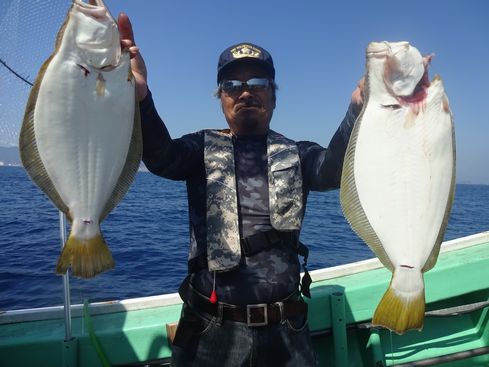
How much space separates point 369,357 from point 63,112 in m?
2.98

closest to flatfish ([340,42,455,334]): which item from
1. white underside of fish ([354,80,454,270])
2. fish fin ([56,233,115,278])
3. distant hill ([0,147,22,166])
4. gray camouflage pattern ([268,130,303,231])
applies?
white underside of fish ([354,80,454,270])

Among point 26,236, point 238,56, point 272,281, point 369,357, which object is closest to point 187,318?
point 272,281

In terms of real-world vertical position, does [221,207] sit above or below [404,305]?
above

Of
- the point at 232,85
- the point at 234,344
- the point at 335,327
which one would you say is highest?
the point at 232,85

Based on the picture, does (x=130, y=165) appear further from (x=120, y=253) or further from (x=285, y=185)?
(x=120, y=253)

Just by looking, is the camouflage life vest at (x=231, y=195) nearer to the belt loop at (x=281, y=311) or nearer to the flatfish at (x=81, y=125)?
the belt loop at (x=281, y=311)

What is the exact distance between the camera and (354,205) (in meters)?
1.91

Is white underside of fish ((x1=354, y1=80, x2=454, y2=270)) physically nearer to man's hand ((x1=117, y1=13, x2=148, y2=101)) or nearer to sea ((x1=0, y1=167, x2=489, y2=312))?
man's hand ((x1=117, y1=13, x2=148, y2=101))

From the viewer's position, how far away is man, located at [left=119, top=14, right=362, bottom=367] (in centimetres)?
218

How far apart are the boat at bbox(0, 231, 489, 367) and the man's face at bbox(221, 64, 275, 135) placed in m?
1.46

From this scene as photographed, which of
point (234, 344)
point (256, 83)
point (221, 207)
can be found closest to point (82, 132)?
point (221, 207)

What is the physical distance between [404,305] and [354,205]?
50 cm

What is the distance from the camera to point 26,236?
971 cm

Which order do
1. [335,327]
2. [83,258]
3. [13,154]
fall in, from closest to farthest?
[83,258]
[335,327]
[13,154]
